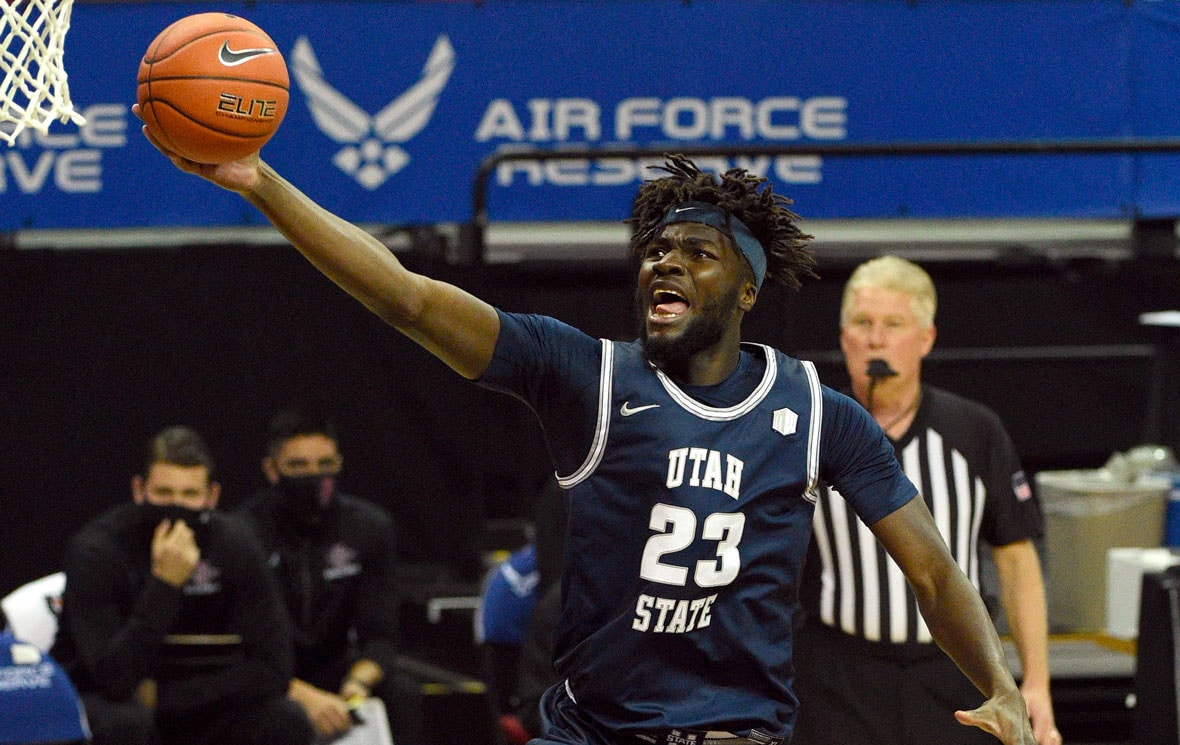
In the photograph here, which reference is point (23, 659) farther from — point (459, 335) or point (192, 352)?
point (459, 335)

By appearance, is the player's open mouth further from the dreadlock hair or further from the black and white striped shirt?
the black and white striped shirt

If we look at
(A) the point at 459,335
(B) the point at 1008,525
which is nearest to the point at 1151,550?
(B) the point at 1008,525

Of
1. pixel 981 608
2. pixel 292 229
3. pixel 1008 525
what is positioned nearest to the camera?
pixel 292 229

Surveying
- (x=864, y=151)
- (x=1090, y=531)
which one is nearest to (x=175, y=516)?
(x=864, y=151)

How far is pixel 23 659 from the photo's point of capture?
17.8ft

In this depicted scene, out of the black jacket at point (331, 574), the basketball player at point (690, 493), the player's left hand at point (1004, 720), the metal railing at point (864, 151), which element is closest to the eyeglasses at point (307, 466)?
the black jacket at point (331, 574)

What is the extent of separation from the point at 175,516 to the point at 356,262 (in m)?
3.59

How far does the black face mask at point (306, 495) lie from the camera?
6.71m

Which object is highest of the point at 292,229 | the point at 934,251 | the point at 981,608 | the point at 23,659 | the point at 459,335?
the point at 934,251

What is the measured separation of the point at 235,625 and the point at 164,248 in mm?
1967

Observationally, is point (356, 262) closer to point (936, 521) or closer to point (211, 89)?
point (211, 89)

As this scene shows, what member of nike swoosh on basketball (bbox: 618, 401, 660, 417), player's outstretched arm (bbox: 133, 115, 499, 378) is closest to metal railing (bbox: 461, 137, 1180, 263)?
nike swoosh on basketball (bbox: 618, 401, 660, 417)

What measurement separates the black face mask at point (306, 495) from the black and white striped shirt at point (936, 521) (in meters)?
2.65

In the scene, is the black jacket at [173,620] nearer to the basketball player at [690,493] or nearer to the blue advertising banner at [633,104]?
the blue advertising banner at [633,104]
